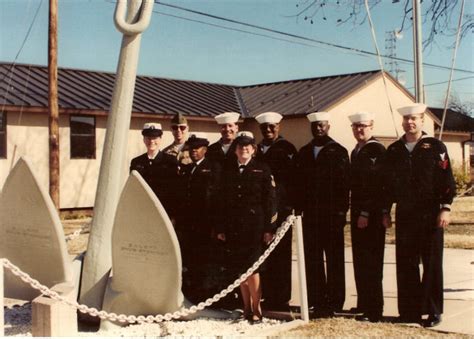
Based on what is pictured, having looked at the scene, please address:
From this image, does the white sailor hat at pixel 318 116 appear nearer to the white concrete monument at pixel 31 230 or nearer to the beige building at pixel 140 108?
the white concrete monument at pixel 31 230

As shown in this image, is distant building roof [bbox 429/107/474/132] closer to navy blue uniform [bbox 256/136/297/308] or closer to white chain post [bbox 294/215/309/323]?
navy blue uniform [bbox 256/136/297/308]

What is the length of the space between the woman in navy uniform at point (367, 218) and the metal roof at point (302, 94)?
1331cm

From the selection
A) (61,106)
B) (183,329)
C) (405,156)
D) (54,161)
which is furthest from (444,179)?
(61,106)

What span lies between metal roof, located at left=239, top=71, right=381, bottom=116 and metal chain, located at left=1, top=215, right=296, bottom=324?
13722 millimetres

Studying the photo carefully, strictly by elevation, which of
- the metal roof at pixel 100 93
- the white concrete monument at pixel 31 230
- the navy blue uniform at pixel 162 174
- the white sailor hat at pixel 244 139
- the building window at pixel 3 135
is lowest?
the white concrete monument at pixel 31 230

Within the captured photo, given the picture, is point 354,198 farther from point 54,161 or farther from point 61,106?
point 61,106

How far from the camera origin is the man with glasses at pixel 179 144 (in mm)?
6263

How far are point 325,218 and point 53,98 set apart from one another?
9.55m

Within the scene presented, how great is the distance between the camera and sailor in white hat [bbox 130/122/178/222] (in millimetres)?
6141

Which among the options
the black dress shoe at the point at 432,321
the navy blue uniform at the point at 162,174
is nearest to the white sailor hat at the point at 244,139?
the navy blue uniform at the point at 162,174

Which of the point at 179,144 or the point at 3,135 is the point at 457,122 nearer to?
the point at 3,135

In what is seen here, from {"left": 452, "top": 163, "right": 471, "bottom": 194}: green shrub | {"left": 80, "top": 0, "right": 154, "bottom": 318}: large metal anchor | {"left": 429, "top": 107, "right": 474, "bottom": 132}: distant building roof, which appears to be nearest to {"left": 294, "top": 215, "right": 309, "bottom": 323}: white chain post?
{"left": 80, "top": 0, "right": 154, "bottom": 318}: large metal anchor

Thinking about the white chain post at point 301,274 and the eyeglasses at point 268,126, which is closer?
the white chain post at point 301,274

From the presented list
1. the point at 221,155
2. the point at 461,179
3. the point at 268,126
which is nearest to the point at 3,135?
the point at 221,155
